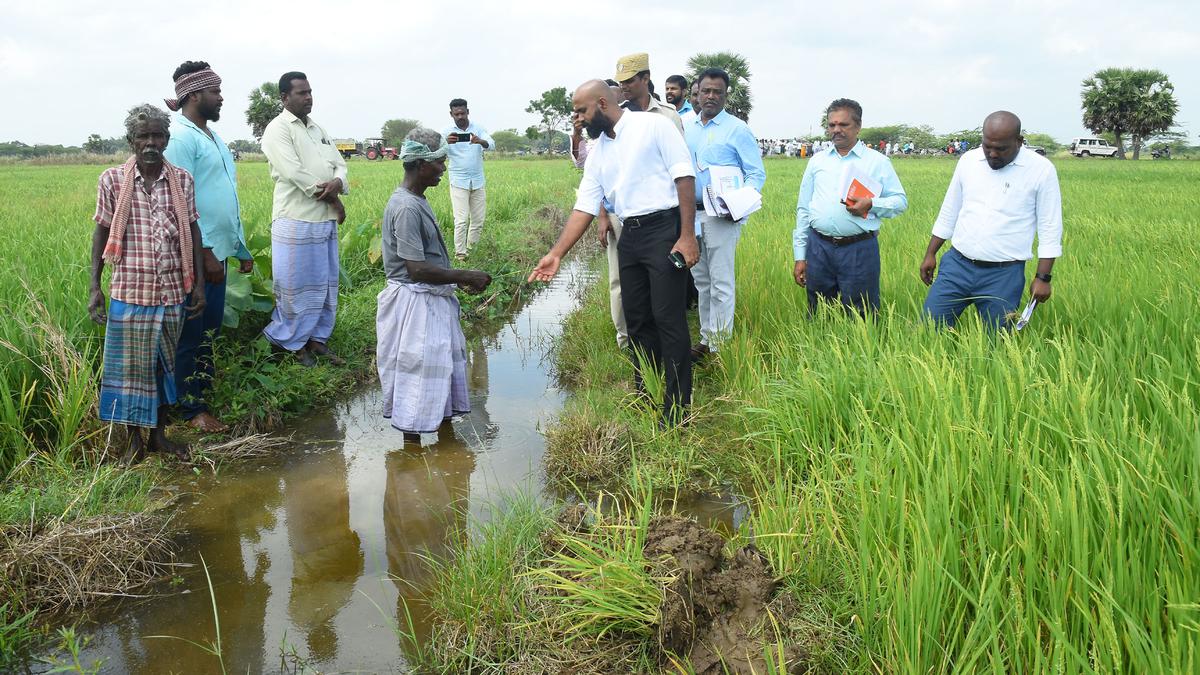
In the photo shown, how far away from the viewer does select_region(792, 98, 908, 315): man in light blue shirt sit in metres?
4.64

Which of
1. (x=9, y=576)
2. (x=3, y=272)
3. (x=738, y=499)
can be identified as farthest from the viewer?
(x=3, y=272)

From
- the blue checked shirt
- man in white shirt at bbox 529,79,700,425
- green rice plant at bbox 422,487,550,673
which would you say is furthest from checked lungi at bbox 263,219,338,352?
the blue checked shirt

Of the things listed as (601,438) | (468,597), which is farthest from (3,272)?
(468,597)

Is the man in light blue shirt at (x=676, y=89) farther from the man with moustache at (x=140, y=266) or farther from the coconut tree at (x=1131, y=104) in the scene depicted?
the coconut tree at (x=1131, y=104)

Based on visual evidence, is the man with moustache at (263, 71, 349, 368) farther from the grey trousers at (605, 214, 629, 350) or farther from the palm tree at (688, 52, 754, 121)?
the palm tree at (688, 52, 754, 121)

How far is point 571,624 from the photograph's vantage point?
236cm

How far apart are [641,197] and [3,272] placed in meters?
4.12

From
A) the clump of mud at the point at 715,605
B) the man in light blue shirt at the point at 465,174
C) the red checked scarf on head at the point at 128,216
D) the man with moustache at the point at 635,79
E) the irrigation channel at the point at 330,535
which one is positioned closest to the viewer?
the clump of mud at the point at 715,605

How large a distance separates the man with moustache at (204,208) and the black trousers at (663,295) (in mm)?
2202

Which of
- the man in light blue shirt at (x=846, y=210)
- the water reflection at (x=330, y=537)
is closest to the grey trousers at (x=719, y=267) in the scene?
the man in light blue shirt at (x=846, y=210)

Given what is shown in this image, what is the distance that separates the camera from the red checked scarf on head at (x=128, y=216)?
3688mm

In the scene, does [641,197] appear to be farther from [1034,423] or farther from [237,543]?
[237,543]

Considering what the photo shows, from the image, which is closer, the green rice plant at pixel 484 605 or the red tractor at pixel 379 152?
the green rice plant at pixel 484 605

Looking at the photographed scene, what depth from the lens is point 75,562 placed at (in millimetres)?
2867
